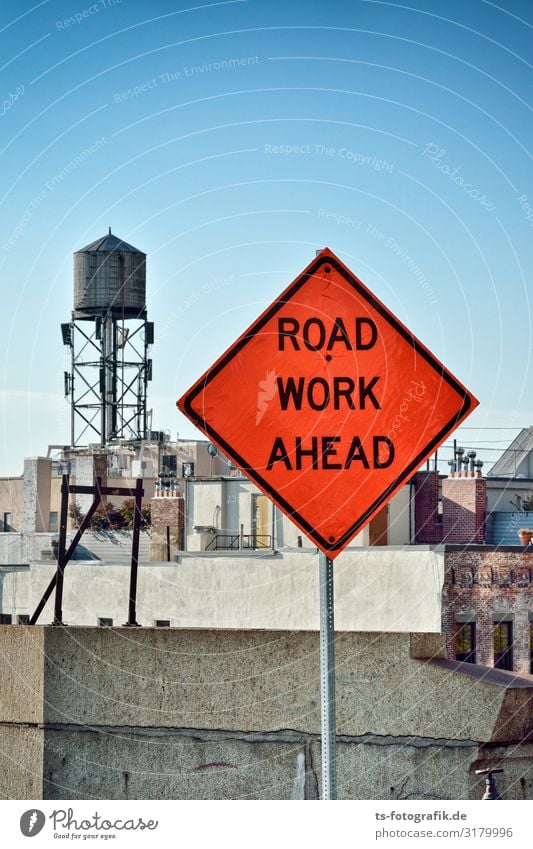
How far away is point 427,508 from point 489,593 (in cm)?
391

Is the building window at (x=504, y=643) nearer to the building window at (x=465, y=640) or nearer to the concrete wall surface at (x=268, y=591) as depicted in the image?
the building window at (x=465, y=640)

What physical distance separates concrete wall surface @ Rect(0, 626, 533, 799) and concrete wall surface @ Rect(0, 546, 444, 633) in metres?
14.6

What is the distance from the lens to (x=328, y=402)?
5625 millimetres

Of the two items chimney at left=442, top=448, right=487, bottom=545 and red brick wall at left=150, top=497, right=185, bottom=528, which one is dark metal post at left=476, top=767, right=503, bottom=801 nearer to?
chimney at left=442, top=448, right=487, bottom=545

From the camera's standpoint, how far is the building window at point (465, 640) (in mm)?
22288

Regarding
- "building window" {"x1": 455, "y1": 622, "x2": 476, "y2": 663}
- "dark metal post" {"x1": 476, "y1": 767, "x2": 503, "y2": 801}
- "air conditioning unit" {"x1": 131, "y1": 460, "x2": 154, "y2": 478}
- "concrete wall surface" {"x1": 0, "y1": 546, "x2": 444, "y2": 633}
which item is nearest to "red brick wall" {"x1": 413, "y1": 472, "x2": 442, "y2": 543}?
"building window" {"x1": 455, "y1": 622, "x2": 476, "y2": 663}

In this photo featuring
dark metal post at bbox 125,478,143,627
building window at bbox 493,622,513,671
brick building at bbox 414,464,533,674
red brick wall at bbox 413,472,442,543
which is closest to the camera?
dark metal post at bbox 125,478,143,627

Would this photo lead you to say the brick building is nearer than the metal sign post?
No

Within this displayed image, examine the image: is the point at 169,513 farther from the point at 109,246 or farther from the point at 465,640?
the point at 109,246

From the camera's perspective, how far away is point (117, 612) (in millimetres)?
24422

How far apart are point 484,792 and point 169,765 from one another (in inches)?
58.8

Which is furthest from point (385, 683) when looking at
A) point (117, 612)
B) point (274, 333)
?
point (117, 612)

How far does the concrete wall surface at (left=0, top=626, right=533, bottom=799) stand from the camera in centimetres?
602

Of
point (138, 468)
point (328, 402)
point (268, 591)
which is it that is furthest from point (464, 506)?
point (328, 402)
